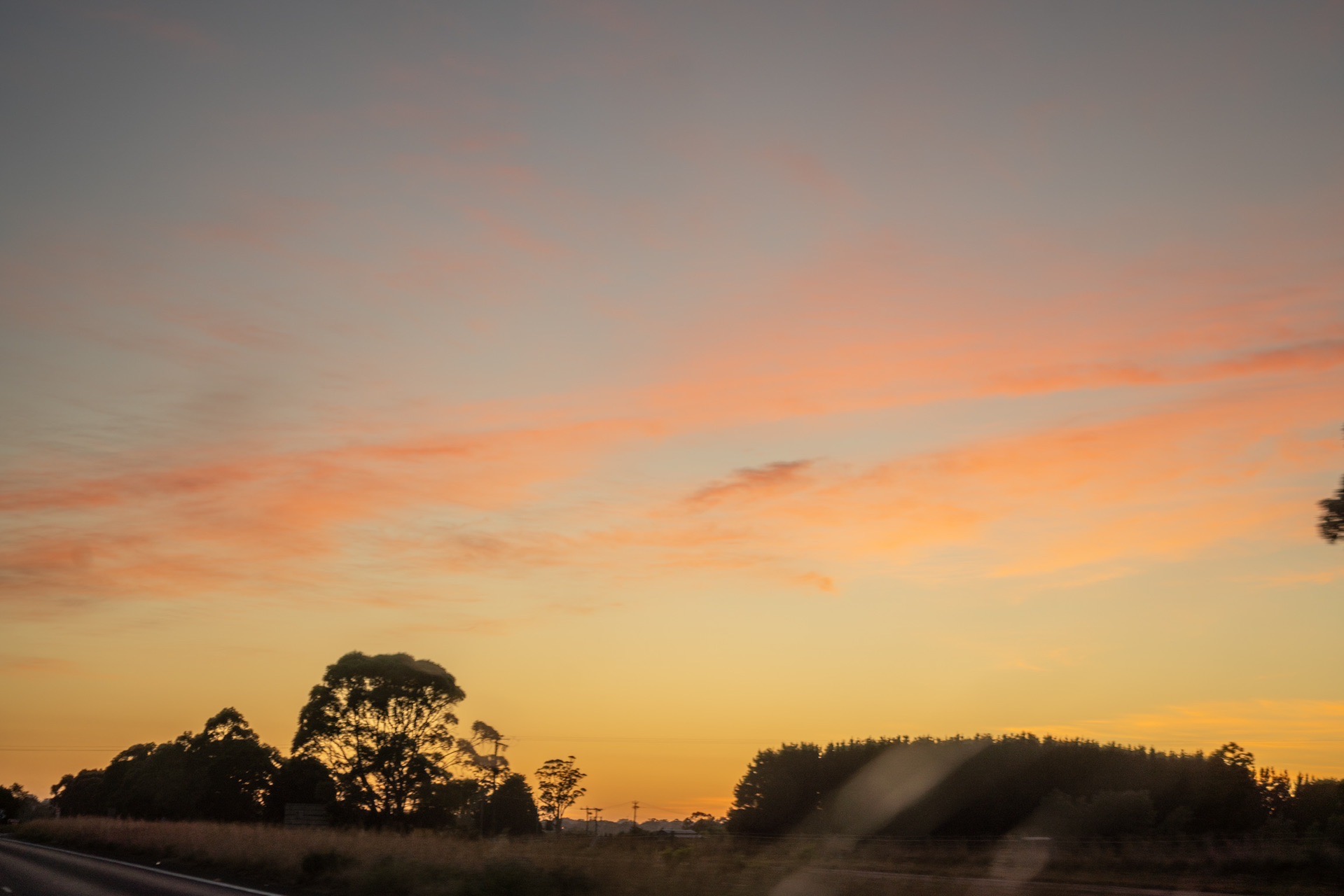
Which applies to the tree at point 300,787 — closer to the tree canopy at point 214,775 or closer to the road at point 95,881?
the tree canopy at point 214,775

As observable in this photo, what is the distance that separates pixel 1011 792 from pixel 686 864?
72.5 meters

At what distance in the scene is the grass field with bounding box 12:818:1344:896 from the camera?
65.8 feet

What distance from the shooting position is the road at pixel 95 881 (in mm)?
25219

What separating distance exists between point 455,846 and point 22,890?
10458 millimetres

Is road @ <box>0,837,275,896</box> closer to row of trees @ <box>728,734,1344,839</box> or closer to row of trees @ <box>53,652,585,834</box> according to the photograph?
row of trees @ <box>53,652,585,834</box>

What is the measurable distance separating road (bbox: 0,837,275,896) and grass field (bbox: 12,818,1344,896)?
1364mm

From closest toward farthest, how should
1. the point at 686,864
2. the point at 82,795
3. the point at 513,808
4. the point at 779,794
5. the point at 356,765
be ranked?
the point at 686,864, the point at 356,765, the point at 513,808, the point at 779,794, the point at 82,795

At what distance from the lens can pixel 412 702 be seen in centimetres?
6681

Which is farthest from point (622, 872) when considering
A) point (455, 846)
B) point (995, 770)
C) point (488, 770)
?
point (995, 770)

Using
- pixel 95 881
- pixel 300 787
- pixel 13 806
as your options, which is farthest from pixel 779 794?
pixel 13 806

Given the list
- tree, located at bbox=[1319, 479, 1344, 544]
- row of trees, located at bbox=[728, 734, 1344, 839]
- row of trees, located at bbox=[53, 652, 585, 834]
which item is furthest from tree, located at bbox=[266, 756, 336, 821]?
tree, located at bbox=[1319, 479, 1344, 544]

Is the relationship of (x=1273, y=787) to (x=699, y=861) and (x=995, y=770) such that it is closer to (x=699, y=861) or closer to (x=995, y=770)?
(x=995, y=770)

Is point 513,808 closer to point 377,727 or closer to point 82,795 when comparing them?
point 377,727

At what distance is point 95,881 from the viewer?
98.4 ft
